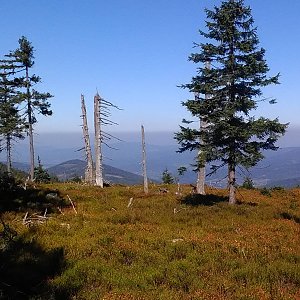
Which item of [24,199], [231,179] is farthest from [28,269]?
[231,179]

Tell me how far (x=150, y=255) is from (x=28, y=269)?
348 cm

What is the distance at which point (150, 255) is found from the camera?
35.9 ft

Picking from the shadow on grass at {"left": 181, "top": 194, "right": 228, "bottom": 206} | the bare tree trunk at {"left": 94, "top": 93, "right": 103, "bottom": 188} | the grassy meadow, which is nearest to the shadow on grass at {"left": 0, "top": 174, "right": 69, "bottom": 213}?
the grassy meadow

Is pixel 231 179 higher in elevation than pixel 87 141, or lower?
lower

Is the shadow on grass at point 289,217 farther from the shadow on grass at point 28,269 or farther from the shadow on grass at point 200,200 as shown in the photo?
the shadow on grass at point 28,269

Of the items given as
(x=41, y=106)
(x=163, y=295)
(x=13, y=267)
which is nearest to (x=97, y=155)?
(x=41, y=106)

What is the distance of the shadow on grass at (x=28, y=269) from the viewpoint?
786cm

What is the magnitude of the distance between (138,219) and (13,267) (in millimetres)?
→ 8638

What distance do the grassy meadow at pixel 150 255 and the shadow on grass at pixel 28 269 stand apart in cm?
2

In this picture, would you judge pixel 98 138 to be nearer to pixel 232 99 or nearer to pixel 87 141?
pixel 87 141

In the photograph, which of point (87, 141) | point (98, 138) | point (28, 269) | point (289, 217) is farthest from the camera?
point (87, 141)

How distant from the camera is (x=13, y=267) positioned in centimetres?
941

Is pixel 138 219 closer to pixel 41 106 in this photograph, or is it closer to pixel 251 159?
pixel 251 159

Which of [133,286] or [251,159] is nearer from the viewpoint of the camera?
[133,286]
